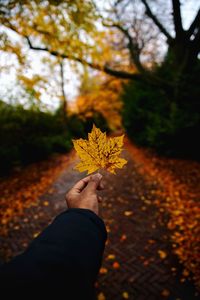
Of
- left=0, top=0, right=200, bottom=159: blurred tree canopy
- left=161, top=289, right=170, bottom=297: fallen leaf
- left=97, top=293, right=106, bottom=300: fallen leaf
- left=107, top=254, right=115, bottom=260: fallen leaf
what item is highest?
left=0, top=0, right=200, bottom=159: blurred tree canopy

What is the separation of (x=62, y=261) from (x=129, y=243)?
13.6 ft

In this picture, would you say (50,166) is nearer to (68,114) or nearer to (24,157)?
(24,157)

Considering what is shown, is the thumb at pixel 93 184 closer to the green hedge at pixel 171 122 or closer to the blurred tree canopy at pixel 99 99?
the green hedge at pixel 171 122

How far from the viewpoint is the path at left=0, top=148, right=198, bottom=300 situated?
11.3 feet

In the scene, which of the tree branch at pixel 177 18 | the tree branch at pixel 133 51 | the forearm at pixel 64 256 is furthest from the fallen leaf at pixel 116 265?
the tree branch at pixel 133 51

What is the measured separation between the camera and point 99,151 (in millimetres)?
1287

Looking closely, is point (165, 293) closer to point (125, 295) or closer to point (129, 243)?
point (125, 295)

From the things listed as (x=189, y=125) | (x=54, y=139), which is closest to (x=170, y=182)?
(x=189, y=125)

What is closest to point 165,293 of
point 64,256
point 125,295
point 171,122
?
point 125,295

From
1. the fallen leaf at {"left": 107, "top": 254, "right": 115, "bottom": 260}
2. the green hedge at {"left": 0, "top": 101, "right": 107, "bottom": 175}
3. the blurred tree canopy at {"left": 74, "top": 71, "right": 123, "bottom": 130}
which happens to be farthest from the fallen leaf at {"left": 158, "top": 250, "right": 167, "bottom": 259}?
the blurred tree canopy at {"left": 74, "top": 71, "right": 123, "bottom": 130}

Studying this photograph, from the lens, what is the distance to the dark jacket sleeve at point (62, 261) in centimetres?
72

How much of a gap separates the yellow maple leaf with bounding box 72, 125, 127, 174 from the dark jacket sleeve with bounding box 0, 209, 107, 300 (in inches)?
15.5

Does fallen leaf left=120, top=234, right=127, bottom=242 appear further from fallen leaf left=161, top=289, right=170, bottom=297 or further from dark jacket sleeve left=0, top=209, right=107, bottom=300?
dark jacket sleeve left=0, top=209, right=107, bottom=300

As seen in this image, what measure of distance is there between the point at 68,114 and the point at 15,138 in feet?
20.0
